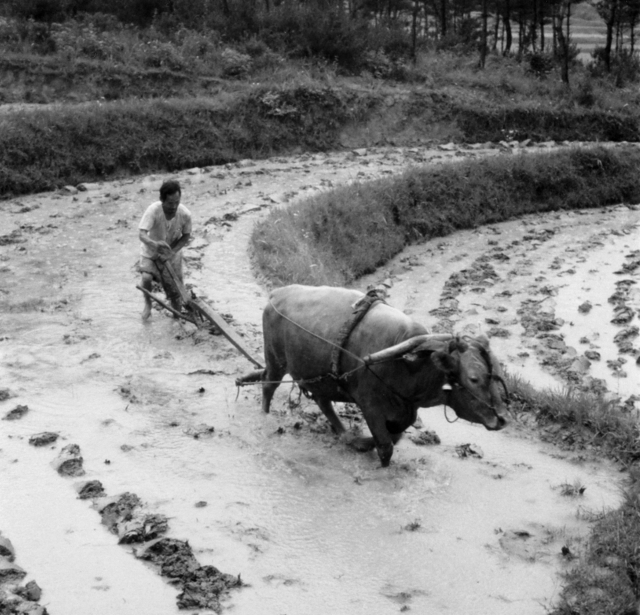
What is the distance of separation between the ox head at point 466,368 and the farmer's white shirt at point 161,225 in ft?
12.9

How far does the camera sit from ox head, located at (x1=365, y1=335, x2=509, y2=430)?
19.2ft

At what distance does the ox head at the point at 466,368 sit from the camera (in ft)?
19.2

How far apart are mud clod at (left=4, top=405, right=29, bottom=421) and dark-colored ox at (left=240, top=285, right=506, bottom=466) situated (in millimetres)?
2104

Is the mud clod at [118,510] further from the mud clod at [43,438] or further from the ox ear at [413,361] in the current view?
the ox ear at [413,361]

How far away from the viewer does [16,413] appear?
7.57m

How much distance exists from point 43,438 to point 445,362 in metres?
3.37

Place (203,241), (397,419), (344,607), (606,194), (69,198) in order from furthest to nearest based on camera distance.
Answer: (606,194)
(69,198)
(203,241)
(397,419)
(344,607)

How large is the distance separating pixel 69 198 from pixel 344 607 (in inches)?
496

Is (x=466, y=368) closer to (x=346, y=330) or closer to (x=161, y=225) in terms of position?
(x=346, y=330)

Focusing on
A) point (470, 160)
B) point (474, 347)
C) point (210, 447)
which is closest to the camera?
point (474, 347)

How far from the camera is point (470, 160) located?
1861 cm

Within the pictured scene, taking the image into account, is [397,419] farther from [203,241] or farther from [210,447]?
[203,241]

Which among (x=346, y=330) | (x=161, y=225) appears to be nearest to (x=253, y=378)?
(x=346, y=330)

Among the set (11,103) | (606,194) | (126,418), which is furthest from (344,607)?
(11,103)
